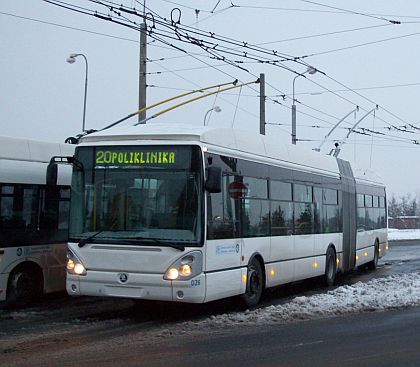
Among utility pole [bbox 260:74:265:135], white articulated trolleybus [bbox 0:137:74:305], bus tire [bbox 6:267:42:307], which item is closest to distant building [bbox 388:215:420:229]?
utility pole [bbox 260:74:265:135]

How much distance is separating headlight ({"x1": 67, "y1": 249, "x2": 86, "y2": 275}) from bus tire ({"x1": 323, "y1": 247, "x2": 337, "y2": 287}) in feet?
24.5

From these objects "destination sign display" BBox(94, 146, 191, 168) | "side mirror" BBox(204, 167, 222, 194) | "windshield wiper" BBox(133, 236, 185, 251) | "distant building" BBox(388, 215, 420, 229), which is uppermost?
"distant building" BBox(388, 215, 420, 229)

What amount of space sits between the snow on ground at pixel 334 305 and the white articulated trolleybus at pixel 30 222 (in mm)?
3551

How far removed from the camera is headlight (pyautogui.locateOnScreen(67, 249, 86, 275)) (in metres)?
10.4

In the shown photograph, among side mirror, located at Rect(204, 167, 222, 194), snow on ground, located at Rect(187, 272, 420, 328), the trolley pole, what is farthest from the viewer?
the trolley pole

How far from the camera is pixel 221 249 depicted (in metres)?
10.6

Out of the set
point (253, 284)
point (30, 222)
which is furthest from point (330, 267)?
point (30, 222)

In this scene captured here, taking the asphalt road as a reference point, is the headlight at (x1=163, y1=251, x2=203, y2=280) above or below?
above

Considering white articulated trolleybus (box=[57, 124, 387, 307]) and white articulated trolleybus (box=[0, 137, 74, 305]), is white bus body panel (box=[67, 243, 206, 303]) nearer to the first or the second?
white articulated trolleybus (box=[57, 124, 387, 307])

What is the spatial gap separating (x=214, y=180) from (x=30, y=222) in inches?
152

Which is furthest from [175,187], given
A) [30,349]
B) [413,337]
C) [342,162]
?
[342,162]

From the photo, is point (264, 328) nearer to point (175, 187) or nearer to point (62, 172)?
point (175, 187)

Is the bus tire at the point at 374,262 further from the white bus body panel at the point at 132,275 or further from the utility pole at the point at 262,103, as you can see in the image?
the white bus body panel at the point at 132,275

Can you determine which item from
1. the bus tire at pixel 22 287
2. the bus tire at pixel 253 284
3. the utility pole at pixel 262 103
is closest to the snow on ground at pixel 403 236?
the utility pole at pixel 262 103
